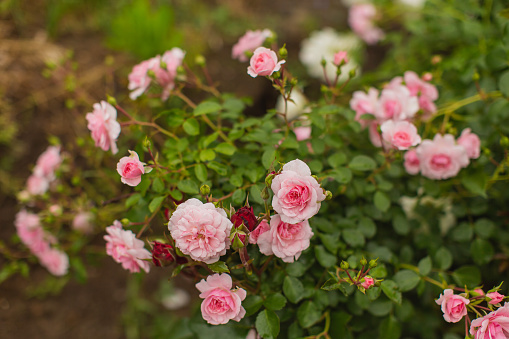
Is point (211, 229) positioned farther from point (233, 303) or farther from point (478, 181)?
point (478, 181)

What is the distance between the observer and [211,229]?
65cm

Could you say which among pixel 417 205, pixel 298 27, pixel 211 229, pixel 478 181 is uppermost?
pixel 211 229

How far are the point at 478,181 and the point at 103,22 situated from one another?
A: 6.59 feet

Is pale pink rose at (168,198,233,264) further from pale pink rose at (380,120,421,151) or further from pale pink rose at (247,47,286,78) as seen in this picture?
pale pink rose at (380,120,421,151)

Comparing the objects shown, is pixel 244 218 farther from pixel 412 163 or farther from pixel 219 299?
pixel 412 163

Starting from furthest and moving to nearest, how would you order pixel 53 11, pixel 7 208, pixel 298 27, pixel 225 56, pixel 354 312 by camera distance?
pixel 298 27, pixel 225 56, pixel 53 11, pixel 7 208, pixel 354 312

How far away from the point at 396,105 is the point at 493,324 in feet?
1.61

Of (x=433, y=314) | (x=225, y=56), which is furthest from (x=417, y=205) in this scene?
(x=225, y=56)

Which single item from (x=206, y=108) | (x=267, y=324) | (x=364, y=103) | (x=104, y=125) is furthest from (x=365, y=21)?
(x=267, y=324)

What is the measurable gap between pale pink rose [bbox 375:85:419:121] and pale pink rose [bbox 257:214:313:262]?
0.39m

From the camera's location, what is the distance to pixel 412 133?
845 mm

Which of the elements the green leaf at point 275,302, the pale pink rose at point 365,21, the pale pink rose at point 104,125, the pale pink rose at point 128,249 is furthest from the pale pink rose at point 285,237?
the pale pink rose at point 365,21

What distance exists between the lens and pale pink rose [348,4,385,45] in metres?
1.82

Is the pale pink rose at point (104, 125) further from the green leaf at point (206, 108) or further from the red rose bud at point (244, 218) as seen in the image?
the red rose bud at point (244, 218)
